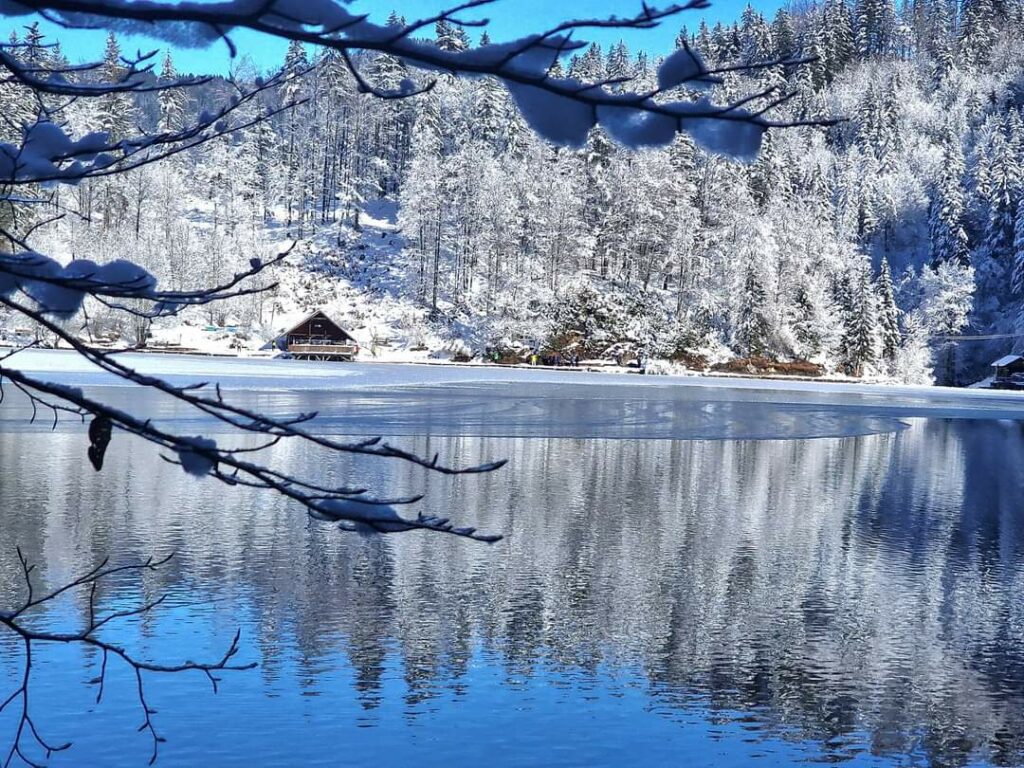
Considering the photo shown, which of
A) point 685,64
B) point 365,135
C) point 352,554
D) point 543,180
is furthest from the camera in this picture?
point 365,135

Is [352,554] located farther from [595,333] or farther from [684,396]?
[595,333]

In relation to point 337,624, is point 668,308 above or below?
above

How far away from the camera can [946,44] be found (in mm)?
128125

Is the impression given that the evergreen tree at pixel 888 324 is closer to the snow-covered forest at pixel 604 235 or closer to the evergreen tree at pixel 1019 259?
the snow-covered forest at pixel 604 235

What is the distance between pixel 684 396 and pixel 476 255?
44.4m

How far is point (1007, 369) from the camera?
233 feet

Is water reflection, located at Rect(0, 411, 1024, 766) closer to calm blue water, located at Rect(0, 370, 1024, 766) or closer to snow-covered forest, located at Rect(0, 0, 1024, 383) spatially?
calm blue water, located at Rect(0, 370, 1024, 766)

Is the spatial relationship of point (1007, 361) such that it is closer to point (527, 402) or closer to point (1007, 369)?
point (1007, 369)

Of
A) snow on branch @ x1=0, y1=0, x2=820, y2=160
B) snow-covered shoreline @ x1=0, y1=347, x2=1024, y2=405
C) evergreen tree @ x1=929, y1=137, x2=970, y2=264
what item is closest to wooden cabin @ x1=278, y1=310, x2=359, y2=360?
snow-covered shoreline @ x1=0, y1=347, x2=1024, y2=405

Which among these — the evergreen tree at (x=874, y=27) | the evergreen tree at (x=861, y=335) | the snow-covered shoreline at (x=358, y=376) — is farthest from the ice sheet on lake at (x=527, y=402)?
the evergreen tree at (x=874, y=27)

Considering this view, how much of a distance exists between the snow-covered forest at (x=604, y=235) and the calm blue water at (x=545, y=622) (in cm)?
5191

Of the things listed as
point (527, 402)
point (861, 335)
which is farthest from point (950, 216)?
point (527, 402)

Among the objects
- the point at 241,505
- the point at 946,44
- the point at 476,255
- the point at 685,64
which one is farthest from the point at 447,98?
the point at 685,64

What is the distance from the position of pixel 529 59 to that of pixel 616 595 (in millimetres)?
7944
